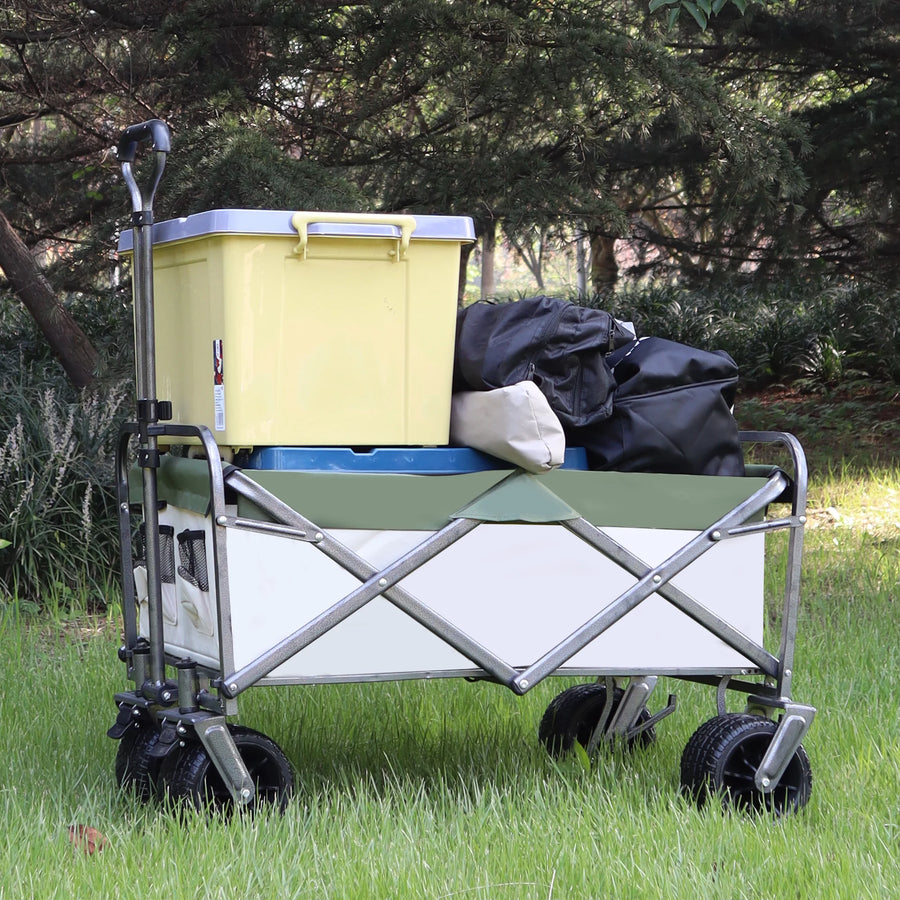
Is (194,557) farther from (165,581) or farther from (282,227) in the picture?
(282,227)

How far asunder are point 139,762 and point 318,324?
1.21 m

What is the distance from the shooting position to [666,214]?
36.4 feet

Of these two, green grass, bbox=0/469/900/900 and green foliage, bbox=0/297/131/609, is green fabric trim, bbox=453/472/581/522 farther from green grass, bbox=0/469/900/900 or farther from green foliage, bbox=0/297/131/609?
green foliage, bbox=0/297/131/609

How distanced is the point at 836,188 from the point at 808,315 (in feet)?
17.7

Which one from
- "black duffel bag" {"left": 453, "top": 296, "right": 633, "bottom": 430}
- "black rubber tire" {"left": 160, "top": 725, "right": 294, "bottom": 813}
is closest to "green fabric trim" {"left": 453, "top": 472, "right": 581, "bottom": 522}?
"black duffel bag" {"left": 453, "top": 296, "right": 633, "bottom": 430}

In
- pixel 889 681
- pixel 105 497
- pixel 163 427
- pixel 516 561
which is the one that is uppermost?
pixel 163 427

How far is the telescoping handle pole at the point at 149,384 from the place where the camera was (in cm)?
293

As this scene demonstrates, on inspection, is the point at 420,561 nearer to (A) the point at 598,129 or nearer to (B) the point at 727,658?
(B) the point at 727,658

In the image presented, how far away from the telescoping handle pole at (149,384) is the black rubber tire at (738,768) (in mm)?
1385

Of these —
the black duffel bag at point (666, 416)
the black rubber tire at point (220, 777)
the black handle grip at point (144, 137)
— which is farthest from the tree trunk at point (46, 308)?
the black duffel bag at point (666, 416)

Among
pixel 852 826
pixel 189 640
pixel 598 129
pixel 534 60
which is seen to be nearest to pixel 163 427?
pixel 189 640

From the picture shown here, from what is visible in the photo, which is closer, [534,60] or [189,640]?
[189,640]

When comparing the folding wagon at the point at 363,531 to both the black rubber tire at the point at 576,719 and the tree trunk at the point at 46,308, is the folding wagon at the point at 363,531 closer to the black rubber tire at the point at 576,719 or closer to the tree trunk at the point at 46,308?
the black rubber tire at the point at 576,719

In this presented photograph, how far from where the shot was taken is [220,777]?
290 cm
